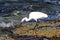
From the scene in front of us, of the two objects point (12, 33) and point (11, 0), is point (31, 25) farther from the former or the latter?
point (11, 0)

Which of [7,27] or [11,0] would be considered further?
[11,0]

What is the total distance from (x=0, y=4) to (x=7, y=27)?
20.8ft

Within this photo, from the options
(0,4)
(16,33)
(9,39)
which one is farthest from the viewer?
(0,4)

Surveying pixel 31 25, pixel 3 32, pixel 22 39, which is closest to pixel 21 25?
pixel 31 25

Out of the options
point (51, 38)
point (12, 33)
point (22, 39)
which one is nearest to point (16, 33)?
point (12, 33)

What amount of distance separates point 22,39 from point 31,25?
147 cm

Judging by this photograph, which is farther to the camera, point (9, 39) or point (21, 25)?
point (21, 25)

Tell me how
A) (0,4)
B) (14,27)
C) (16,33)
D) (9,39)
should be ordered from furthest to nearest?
(0,4) → (14,27) → (16,33) → (9,39)

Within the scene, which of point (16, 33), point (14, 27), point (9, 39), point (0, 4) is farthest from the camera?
point (0, 4)

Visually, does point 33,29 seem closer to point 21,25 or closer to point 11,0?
point 21,25

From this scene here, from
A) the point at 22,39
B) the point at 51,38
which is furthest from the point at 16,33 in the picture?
the point at 51,38

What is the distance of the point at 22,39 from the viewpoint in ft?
18.4

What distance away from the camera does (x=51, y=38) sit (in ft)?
18.4

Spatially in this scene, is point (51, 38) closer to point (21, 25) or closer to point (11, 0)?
point (21, 25)
